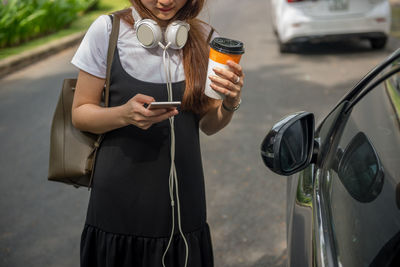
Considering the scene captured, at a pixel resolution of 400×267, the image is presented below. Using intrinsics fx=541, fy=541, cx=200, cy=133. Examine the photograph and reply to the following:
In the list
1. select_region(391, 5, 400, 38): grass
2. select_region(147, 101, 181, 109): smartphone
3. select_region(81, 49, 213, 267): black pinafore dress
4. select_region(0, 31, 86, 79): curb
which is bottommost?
select_region(391, 5, 400, 38): grass

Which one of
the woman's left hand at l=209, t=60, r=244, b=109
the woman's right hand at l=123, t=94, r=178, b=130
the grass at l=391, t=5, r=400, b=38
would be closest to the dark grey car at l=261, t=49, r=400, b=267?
the woman's left hand at l=209, t=60, r=244, b=109

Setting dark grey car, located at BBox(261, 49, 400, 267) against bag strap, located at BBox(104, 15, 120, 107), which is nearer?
dark grey car, located at BBox(261, 49, 400, 267)

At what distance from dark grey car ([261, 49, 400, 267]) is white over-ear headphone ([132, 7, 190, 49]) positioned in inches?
18.4

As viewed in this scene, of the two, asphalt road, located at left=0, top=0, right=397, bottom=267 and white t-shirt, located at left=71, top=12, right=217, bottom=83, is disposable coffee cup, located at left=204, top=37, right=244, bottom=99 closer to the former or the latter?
white t-shirt, located at left=71, top=12, right=217, bottom=83

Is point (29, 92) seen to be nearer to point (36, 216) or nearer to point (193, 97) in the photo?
point (36, 216)

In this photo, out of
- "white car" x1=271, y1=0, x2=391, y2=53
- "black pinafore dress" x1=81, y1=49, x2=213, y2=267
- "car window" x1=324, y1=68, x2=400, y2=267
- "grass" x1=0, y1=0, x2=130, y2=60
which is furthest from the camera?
"grass" x1=0, y1=0, x2=130, y2=60

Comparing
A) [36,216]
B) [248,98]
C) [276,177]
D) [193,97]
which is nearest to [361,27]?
[248,98]

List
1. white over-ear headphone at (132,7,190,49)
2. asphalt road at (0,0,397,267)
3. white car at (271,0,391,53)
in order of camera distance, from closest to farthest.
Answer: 1. white over-ear headphone at (132,7,190,49)
2. asphalt road at (0,0,397,267)
3. white car at (271,0,391,53)

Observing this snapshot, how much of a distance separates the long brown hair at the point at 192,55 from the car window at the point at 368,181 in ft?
1.81

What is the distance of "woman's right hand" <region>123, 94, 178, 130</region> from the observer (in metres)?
1.72

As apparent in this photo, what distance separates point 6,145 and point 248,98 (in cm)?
307

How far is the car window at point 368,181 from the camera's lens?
4.98 ft

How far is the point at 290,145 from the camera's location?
1.96 metres

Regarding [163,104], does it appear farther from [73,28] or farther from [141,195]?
[73,28]
